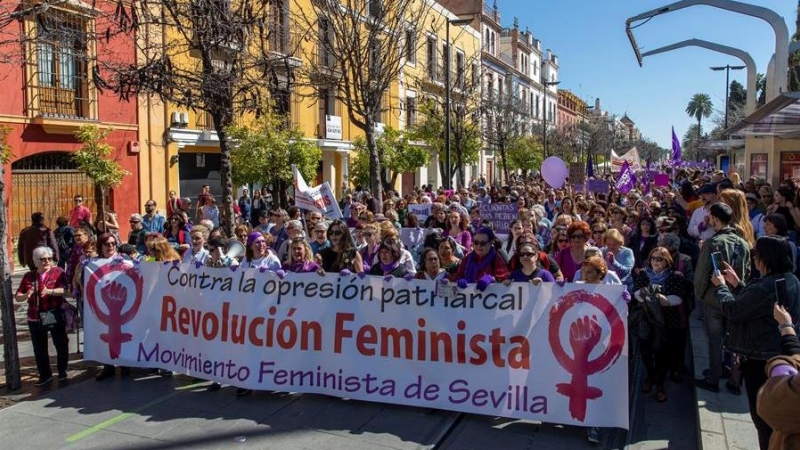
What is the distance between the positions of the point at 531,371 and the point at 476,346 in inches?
18.9

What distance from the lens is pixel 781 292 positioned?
3.96 meters

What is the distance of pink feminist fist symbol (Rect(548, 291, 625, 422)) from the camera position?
5.10 m

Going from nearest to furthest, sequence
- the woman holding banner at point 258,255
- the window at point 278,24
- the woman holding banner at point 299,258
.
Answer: the woman holding banner at point 299,258 → the woman holding banner at point 258,255 → the window at point 278,24

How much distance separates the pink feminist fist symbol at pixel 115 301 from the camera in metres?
6.70

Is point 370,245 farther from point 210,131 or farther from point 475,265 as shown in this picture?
point 210,131

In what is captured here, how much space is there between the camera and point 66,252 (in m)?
11.0

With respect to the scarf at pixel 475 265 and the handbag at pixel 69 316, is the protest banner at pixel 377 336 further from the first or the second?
the scarf at pixel 475 265

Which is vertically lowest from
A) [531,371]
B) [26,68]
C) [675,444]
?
[675,444]

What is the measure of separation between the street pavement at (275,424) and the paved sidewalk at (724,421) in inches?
4.3

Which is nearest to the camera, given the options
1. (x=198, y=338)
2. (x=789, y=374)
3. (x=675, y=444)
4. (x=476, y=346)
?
(x=789, y=374)

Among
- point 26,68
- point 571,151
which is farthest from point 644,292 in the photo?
point 571,151

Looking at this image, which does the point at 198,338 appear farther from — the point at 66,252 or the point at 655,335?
the point at 66,252

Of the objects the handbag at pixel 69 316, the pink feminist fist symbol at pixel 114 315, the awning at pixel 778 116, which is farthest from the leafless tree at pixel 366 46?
the handbag at pixel 69 316

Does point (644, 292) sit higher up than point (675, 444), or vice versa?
point (644, 292)
